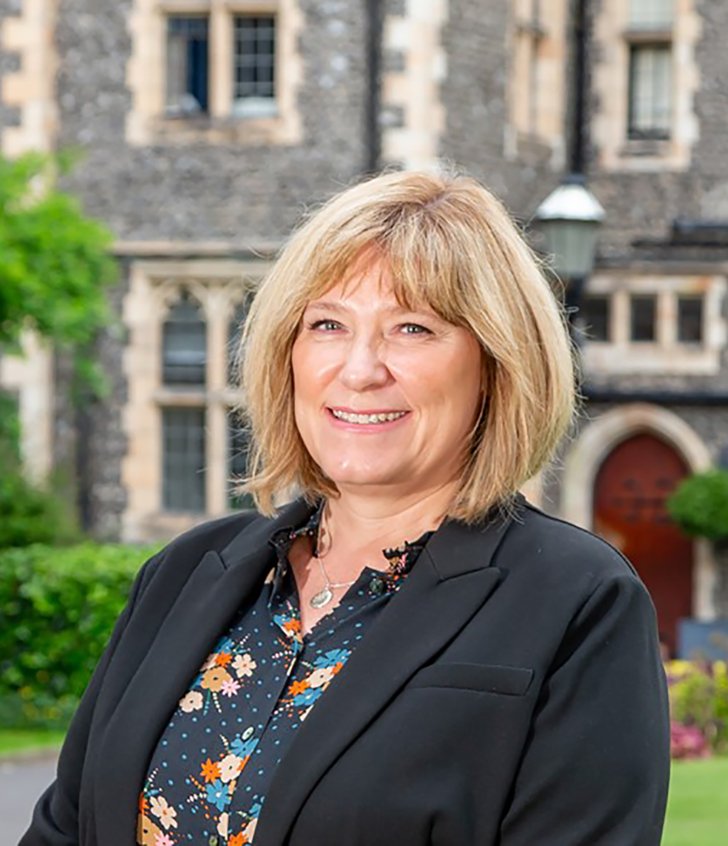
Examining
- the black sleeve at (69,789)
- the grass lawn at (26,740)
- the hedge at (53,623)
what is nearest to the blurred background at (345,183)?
the hedge at (53,623)

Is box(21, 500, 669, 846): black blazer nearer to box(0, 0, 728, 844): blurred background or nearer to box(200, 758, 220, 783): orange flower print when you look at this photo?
box(200, 758, 220, 783): orange flower print

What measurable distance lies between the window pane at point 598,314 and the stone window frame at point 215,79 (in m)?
2.71

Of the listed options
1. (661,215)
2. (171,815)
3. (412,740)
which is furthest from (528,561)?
(661,215)

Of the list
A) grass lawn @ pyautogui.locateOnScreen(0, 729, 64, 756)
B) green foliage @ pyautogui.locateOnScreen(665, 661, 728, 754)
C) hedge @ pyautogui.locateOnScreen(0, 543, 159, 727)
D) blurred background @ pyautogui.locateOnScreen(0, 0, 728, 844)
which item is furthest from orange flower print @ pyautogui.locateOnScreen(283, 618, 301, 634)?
blurred background @ pyautogui.locateOnScreen(0, 0, 728, 844)

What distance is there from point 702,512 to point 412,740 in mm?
11238

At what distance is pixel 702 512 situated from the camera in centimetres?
1309

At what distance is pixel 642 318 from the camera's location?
1376 centimetres

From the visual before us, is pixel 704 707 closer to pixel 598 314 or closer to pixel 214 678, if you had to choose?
pixel 598 314

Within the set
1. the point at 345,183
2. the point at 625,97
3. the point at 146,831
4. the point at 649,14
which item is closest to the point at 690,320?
the point at 625,97

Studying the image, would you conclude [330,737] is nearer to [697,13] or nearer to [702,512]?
[702,512]

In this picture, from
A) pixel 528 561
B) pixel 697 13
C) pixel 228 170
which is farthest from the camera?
pixel 697 13

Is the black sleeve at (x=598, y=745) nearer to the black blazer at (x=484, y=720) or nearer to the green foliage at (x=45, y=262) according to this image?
the black blazer at (x=484, y=720)

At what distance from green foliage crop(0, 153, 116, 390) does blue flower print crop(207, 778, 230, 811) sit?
676 centimetres

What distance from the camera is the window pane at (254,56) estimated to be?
12.7 m
